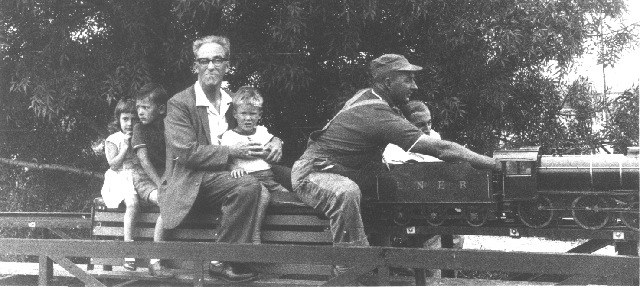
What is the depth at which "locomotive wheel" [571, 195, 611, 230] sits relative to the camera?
17.8ft

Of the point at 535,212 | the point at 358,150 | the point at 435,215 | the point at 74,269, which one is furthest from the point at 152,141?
the point at 535,212

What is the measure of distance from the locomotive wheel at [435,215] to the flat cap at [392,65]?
1084 mm

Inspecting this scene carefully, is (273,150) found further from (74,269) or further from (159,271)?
(74,269)

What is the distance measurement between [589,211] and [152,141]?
3601mm

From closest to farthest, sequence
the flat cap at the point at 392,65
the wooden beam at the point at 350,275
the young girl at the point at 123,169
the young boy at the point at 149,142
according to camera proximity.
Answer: the wooden beam at the point at 350,275 < the flat cap at the point at 392,65 < the young girl at the point at 123,169 < the young boy at the point at 149,142

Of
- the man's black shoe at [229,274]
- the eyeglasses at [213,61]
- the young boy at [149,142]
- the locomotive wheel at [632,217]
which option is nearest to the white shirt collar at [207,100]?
the eyeglasses at [213,61]

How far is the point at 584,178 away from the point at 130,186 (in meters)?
3.61

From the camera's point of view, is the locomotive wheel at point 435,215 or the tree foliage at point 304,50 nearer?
the locomotive wheel at point 435,215

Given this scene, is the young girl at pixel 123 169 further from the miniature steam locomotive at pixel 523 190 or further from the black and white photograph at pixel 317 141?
the miniature steam locomotive at pixel 523 190

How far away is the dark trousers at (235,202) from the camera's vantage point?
5152 millimetres

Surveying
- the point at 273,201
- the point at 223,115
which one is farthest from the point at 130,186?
the point at 273,201

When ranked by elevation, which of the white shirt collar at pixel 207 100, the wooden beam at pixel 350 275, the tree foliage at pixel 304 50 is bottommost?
the wooden beam at pixel 350 275

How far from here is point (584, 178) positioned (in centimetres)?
545

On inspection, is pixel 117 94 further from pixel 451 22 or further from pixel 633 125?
pixel 633 125
